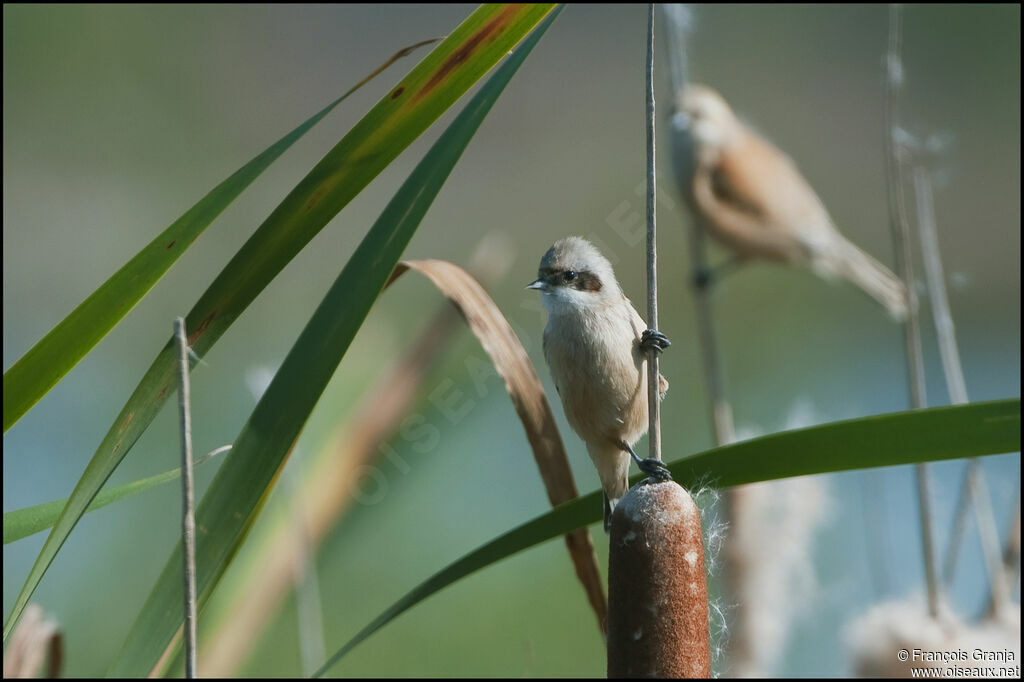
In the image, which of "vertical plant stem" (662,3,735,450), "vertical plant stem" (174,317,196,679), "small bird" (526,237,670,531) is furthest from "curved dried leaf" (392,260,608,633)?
"vertical plant stem" (662,3,735,450)

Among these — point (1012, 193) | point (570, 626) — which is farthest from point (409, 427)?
point (1012, 193)

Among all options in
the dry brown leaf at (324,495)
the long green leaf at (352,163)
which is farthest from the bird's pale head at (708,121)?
the long green leaf at (352,163)

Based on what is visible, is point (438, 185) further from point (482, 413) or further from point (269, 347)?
point (269, 347)

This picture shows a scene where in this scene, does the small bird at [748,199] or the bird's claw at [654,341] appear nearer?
the bird's claw at [654,341]

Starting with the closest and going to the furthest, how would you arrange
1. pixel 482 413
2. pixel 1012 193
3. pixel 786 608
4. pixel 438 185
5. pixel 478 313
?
pixel 438 185, pixel 478 313, pixel 786 608, pixel 482 413, pixel 1012 193

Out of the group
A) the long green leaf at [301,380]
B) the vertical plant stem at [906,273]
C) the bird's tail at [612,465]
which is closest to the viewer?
the long green leaf at [301,380]

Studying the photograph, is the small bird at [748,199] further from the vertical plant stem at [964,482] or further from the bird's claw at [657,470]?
the bird's claw at [657,470]

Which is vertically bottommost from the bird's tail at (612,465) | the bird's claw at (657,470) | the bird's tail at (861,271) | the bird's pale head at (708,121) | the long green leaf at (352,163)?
the bird's claw at (657,470)

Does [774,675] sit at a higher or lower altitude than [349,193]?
lower
